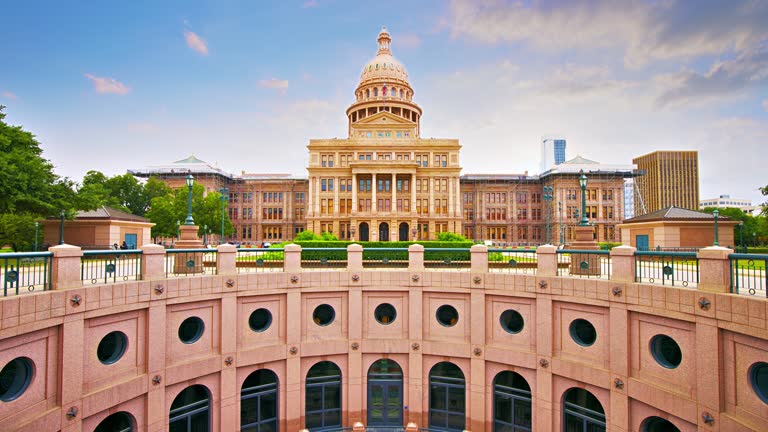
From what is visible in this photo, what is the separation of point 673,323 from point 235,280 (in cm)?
1472

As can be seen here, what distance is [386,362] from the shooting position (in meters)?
16.2

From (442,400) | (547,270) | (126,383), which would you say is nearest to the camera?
(126,383)

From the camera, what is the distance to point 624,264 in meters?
12.4

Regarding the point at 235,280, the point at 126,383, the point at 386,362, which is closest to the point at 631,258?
the point at 386,362

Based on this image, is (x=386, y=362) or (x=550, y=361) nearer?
(x=550, y=361)

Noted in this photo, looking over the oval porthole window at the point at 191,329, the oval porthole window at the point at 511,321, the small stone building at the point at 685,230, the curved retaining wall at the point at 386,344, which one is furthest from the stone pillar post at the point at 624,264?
the small stone building at the point at 685,230

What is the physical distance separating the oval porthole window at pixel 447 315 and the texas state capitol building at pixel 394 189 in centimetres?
4725

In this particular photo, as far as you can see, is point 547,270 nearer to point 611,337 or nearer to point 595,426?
point 611,337

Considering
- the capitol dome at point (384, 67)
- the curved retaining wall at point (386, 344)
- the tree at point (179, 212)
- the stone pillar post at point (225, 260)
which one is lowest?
the curved retaining wall at point (386, 344)

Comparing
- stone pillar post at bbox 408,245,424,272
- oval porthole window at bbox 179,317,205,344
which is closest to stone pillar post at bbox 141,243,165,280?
oval porthole window at bbox 179,317,205,344

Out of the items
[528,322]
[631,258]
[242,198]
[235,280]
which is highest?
[242,198]

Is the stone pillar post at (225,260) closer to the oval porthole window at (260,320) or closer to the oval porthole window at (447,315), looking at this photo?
the oval porthole window at (260,320)

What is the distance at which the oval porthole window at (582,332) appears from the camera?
1325 cm

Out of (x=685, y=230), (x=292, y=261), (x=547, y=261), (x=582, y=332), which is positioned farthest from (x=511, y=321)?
(x=685, y=230)
